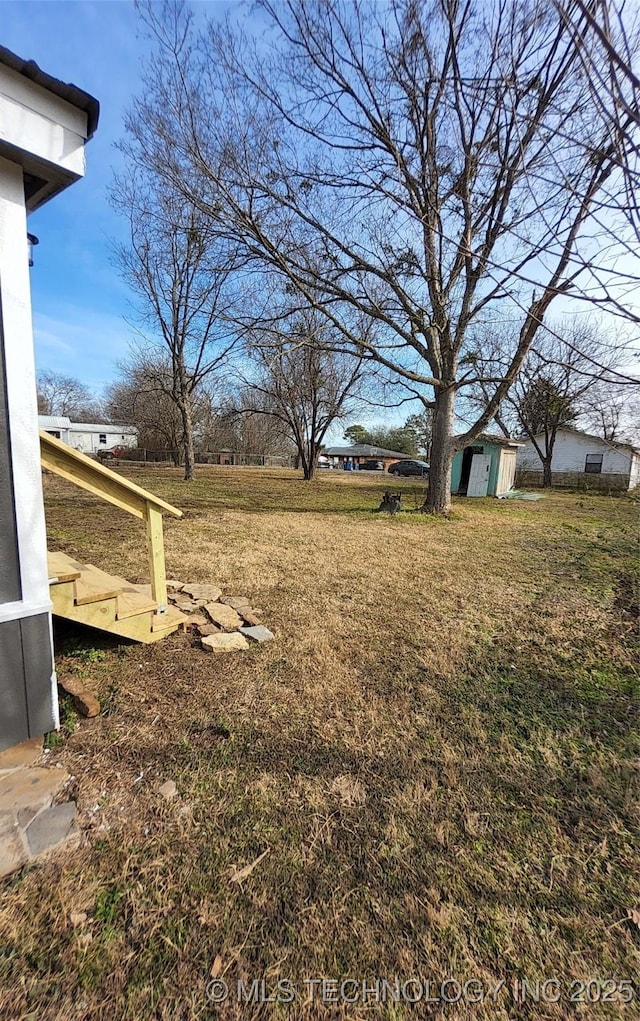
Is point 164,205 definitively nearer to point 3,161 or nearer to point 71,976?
point 3,161

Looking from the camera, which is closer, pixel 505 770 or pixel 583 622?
pixel 505 770

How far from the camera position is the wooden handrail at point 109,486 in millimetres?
2322

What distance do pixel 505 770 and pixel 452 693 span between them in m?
0.65

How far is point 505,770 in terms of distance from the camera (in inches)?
80.0

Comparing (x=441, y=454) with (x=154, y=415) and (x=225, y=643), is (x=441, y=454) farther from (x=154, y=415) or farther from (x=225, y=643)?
(x=154, y=415)

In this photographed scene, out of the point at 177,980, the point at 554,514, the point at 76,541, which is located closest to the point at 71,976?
the point at 177,980

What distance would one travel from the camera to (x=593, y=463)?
2494cm

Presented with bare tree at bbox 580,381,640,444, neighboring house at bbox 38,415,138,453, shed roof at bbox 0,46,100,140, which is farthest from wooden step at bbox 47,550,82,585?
neighboring house at bbox 38,415,138,453

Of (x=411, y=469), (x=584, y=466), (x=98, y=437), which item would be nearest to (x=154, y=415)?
(x=98, y=437)

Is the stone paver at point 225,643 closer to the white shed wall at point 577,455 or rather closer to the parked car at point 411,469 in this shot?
the white shed wall at point 577,455

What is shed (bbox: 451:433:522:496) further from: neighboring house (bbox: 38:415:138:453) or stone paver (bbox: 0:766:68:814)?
neighboring house (bbox: 38:415:138:453)

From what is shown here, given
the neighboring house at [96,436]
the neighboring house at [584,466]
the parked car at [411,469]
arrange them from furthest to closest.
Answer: the neighboring house at [96,436], the parked car at [411,469], the neighboring house at [584,466]

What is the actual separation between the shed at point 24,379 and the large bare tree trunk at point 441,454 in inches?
341

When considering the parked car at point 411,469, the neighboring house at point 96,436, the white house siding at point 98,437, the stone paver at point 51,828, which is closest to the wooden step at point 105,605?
the stone paver at point 51,828
